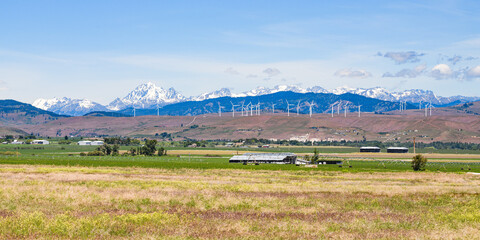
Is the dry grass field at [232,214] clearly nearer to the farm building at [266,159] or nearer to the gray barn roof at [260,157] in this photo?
the farm building at [266,159]

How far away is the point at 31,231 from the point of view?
27469 mm

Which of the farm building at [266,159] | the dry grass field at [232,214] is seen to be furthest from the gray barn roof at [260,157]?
the dry grass field at [232,214]

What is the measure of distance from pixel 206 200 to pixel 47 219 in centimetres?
1538

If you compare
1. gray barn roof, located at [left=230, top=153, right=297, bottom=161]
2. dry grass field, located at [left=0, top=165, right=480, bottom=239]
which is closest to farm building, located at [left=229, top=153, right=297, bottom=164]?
gray barn roof, located at [left=230, top=153, right=297, bottom=161]

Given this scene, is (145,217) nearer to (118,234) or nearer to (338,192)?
(118,234)

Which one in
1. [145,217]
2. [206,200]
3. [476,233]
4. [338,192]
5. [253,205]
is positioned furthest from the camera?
[338,192]

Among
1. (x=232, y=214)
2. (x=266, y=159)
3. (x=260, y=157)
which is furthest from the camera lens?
(x=260, y=157)

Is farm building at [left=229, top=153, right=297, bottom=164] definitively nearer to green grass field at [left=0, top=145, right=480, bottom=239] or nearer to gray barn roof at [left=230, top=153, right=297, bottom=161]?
gray barn roof at [left=230, top=153, right=297, bottom=161]

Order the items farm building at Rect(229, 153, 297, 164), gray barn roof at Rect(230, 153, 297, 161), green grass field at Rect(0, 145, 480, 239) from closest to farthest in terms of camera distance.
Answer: green grass field at Rect(0, 145, 480, 239), farm building at Rect(229, 153, 297, 164), gray barn roof at Rect(230, 153, 297, 161)

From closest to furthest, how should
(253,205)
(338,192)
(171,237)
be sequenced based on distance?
(171,237) < (253,205) < (338,192)

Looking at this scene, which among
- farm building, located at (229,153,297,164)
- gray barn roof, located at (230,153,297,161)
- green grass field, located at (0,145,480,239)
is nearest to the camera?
green grass field, located at (0,145,480,239)

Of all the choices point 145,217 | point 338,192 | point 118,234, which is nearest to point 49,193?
point 145,217

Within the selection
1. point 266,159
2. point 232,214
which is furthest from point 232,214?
point 266,159

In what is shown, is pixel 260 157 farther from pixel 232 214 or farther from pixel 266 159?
pixel 232 214
